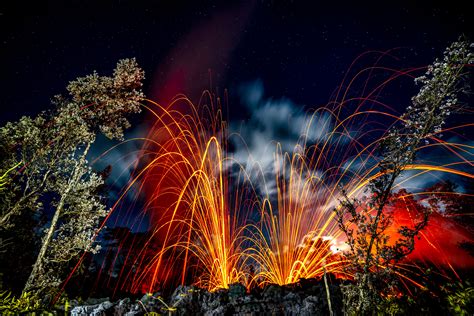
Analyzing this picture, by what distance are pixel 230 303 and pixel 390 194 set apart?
11870mm

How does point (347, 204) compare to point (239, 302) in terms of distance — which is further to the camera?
point (239, 302)

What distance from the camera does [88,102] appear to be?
17.8 meters

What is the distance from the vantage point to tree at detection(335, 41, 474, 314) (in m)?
7.45

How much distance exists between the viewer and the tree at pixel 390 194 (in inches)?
293

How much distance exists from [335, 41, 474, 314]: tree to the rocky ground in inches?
314

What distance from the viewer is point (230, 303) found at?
14883 mm

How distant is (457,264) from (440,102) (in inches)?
1029

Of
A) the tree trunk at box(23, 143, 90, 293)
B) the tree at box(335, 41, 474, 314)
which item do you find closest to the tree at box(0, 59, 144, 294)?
the tree trunk at box(23, 143, 90, 293)

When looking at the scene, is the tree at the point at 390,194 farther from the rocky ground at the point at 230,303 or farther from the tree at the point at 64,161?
the tree at the point at 64,161

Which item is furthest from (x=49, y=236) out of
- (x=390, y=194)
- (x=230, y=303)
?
(x=390, y=194)

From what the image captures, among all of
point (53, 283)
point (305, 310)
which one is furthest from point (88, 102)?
point (305, 310)

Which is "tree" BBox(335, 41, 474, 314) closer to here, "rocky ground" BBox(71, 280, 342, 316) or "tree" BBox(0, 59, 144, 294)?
"rocky ground" BBox(71, 280, 342, 316)

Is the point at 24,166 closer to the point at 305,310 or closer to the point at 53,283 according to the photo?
the point at 53,283

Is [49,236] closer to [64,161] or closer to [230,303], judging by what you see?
[64,161]
